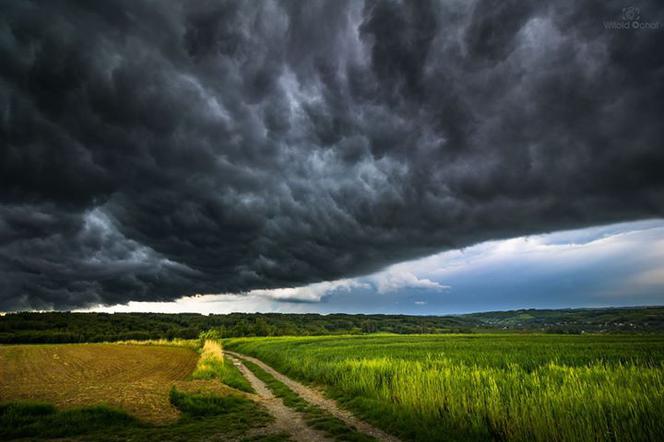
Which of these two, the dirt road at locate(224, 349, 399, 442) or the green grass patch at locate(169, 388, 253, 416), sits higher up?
the green grass patch at locate(169, 388, 253, 416)

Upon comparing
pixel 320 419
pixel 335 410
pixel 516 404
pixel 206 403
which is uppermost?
pixel 516 404

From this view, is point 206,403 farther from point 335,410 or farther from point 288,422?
point 335,410

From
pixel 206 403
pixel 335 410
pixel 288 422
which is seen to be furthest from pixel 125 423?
pixel 335 410

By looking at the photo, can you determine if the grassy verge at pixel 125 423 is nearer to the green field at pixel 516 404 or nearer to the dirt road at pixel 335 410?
the dirt road at pixel 335 410

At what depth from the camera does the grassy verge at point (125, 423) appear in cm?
1166

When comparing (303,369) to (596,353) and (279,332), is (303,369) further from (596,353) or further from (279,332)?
(279,332)

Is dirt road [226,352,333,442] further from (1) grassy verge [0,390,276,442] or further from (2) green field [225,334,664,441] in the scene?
(2) green field [225,334,664,441]

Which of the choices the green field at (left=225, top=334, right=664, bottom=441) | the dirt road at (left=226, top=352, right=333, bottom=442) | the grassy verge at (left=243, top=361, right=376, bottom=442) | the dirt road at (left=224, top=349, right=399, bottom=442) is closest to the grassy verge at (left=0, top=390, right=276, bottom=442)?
the dirt road at (left=226, top=352, right=333, bottom=442)

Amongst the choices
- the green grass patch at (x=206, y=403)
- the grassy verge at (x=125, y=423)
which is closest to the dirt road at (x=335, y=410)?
the grassy verge at (x=125, y=423)

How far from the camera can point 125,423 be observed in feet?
43.7

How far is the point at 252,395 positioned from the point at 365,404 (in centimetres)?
817

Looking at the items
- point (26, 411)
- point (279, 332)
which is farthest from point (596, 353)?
point (279, 332)

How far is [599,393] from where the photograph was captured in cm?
921

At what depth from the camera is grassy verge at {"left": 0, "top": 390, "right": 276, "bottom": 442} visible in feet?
38.3
